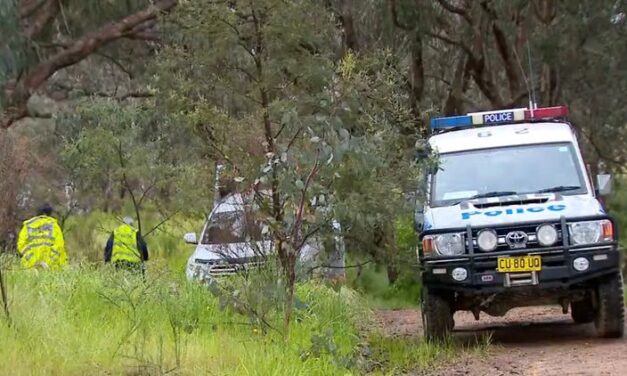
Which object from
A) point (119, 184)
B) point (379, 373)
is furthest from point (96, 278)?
point (119, 184)

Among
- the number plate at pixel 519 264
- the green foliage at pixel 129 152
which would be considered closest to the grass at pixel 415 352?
the number plate at pixel 519 264

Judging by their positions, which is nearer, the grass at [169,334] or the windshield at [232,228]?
the grass at [169,334]

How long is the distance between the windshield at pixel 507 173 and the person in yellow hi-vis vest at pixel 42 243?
17.3ft

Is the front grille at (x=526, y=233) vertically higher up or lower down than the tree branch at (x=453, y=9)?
lower down

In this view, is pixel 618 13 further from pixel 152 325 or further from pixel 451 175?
pixel 152 325

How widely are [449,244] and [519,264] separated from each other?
26.4 inches

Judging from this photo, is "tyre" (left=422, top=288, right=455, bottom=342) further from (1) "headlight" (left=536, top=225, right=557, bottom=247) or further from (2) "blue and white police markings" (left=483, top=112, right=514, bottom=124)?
(2) "blue and white police markings" (left=483, top=112, right=514, bottom=124)

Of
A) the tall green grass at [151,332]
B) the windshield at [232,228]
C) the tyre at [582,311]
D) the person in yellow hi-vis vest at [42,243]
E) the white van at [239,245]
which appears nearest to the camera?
the tall green grass at [151,332]

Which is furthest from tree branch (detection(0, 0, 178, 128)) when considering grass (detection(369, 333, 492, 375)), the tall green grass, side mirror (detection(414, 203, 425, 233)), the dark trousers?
grass (detection(369, 333, 492, 375))

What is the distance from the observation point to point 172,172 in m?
13.6

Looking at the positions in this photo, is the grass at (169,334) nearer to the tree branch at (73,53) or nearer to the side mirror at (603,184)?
the side mirror at (603,184)

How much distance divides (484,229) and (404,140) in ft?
5.42

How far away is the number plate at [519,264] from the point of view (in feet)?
31.1

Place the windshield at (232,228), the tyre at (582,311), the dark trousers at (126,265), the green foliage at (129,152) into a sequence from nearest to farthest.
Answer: the windshield at (232,228) → the tyre at (582,311) → the dark trousers at (126,265) → the green foliage at (129,152)
